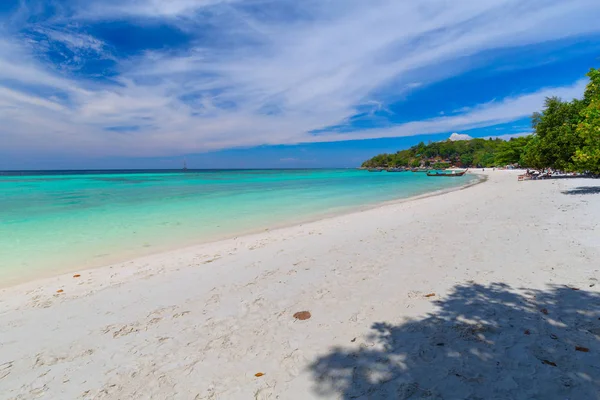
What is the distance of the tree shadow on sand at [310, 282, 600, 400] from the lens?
266 centimetres

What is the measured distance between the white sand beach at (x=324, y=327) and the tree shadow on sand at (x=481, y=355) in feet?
0.06

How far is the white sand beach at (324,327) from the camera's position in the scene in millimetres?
2889

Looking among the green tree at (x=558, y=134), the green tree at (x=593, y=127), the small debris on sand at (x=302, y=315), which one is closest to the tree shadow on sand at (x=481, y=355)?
the small debris on sand at (x=302, y=315)

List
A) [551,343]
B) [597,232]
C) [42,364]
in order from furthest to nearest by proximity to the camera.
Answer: [597,232] < [42,364] < [551,343]

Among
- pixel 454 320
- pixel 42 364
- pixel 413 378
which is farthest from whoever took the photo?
pixel 454 320

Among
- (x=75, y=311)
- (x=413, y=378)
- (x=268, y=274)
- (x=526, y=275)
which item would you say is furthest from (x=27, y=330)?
(x=526, y=275)

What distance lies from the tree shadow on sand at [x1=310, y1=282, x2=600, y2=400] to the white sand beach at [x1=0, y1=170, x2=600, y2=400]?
17 mm

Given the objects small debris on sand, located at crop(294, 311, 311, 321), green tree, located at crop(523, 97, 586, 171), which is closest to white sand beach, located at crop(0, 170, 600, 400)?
small debris on sand, located at crop(294, 311, 311, 321)

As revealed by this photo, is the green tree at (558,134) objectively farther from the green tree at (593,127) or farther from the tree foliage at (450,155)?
the tree foliage at (450,155)

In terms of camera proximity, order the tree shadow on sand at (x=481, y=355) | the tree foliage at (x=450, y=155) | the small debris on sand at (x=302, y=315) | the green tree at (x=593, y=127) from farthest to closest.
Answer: the tree foliage at (x=450, y=155)
the green tree at (x=593, y=127)
the small debris on sand at (x=302, y=315)
the tree shadow on sand at (x=481, y=355)

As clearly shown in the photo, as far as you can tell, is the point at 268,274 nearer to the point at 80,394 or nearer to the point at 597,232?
the point at 80,394

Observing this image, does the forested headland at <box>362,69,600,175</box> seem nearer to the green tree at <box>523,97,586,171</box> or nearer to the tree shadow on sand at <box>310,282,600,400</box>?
the green tree at <box>523,97,586,171</box>

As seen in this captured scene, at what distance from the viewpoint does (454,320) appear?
12.7 ft

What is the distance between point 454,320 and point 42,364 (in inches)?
216
